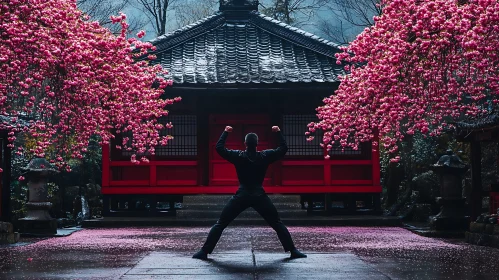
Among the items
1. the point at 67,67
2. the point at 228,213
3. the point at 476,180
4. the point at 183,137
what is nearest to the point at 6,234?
the point at 67,67

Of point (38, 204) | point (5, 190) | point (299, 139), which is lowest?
point (38, 204)

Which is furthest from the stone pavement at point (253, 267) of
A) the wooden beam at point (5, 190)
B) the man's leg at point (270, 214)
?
the wooden beam at point (5, 190)

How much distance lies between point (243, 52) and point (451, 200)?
9434mm

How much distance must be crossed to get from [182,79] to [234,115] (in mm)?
Result: 2256

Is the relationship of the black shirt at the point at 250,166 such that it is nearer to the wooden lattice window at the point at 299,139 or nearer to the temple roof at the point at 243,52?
the temple roof at the point at 243,52

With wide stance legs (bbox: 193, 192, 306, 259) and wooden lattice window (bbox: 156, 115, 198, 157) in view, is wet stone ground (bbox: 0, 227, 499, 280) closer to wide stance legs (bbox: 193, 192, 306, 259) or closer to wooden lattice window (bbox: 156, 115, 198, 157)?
wide stance legs (bbox: 193, 192, 306, 259)

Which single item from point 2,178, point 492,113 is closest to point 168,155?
point 2,178

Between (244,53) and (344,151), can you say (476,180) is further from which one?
(244,53)

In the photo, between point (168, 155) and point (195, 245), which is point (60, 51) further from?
point (168, 155)

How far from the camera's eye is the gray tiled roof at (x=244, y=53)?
22.0 meters

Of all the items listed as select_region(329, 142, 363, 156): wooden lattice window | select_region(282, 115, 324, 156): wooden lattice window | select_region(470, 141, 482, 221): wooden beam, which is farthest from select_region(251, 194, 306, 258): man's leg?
select_region(282, 115, 324, 156): wooden lattice window

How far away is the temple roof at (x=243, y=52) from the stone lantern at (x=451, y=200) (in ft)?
18.7

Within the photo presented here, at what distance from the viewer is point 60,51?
1001 cm

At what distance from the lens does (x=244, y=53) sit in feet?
77.3
